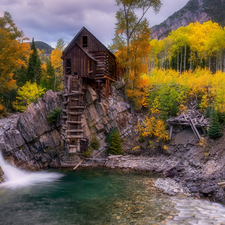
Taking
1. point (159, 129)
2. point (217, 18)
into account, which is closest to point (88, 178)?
point (159, 129)

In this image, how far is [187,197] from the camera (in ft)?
36.5

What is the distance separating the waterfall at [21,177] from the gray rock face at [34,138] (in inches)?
36.4

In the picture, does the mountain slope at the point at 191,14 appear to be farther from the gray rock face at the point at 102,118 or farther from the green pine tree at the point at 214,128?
the green pine tree at the point at 214,128

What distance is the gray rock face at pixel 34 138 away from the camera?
60.4 feet

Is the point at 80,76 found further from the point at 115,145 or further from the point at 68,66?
the point at 115,145

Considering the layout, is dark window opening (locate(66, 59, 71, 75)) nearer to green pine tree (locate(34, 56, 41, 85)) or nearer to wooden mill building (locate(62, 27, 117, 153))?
wooden mill building (locate(62, 27, 117, 153))

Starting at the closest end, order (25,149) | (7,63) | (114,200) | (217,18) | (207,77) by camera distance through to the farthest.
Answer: (114,200), (25,149), (207,77), (7,63), (217,18)

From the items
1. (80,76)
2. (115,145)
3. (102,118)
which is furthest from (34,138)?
(115,145)

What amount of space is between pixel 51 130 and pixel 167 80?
17.4 meters

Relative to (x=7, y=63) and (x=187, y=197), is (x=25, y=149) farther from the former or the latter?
(x=187, y=197)

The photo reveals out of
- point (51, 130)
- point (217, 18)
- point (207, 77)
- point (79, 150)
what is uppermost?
point (217, 18)

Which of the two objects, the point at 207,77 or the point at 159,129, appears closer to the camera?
the point at 159,129

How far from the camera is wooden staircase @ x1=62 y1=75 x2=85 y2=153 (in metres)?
20.3

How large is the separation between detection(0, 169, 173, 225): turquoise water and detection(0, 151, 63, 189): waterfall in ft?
3.19
